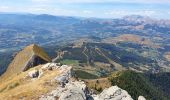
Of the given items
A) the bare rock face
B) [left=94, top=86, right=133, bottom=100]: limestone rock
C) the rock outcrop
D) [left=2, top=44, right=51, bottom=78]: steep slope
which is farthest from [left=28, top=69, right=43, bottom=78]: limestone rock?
[left=2, top=44, right=51, bottom=78]: steep slope

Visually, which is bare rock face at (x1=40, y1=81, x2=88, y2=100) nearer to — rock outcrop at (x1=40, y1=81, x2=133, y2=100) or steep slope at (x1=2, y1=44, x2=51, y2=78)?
rock outcrop at (x1=40, y1=81, x2=133, y2=100)

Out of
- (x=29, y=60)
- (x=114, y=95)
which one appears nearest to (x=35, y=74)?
(x=114, y=95)

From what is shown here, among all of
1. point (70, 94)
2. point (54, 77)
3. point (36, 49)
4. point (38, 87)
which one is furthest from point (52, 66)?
point (36, 49)

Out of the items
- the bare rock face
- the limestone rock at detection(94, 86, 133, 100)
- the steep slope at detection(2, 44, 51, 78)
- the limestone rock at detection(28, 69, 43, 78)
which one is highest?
the bare rock face

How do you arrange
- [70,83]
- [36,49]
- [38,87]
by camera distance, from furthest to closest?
[36,49] < [70,83] < [38,87]

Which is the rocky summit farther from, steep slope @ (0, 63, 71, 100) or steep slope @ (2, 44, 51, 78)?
steep slope @ (2, 44, 51, 78)

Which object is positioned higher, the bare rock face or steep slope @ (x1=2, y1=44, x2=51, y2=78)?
the bare rock face

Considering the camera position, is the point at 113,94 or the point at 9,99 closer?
the point at 9,99

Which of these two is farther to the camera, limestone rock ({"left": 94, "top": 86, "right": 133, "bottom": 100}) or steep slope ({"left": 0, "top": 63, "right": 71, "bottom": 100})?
limestone rock ({"left": 94, "top": 86, "right": 133, "bottom": 100})

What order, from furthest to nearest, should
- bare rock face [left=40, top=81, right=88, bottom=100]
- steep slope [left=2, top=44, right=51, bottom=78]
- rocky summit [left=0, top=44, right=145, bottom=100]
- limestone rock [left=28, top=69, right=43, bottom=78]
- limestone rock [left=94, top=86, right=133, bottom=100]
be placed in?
1. steep slope [left=2, top=44, right=51, bottom=78]
2. limestone rock [left=28, top=69, right=43, bottom=78]
3. limestone rock [left=94, top=86, right=133, bottom=100]
4. rocky summit [left=0, top=44, right=145, bottom=100]
5. bare rock face [left=40, top=81, right=88, bottom=100]

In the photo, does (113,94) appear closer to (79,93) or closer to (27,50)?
(79,93)

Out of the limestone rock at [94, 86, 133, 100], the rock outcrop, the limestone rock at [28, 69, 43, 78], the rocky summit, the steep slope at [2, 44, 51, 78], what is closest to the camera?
the rock outcrop
